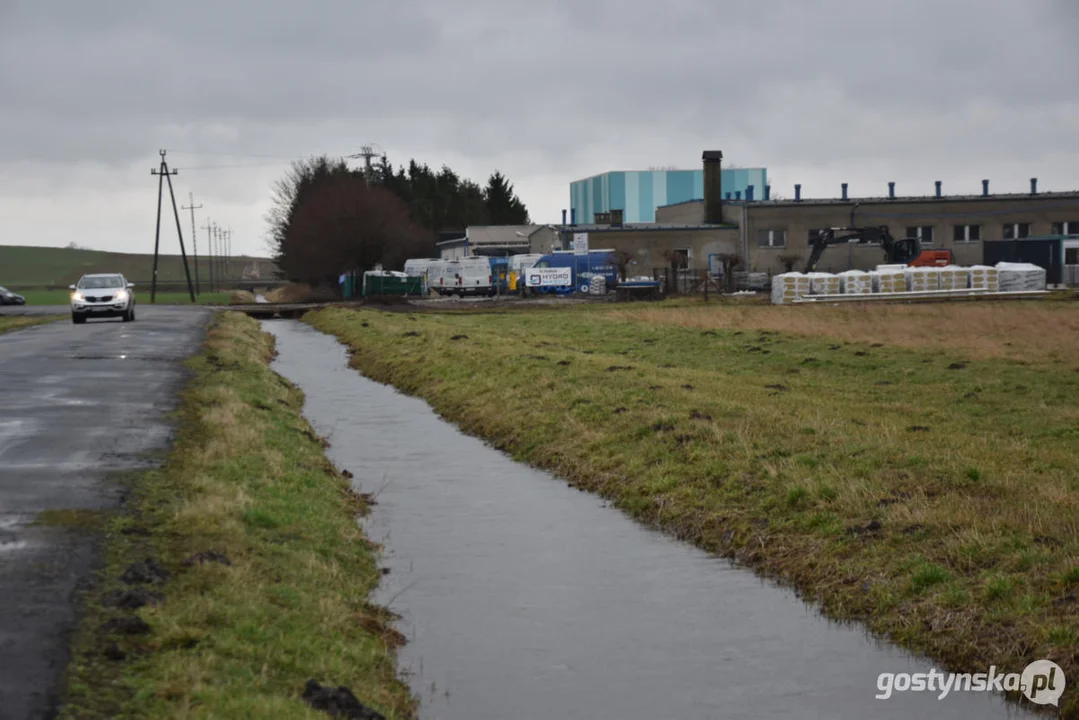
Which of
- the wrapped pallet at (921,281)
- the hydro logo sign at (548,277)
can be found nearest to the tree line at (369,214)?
the hydro logo sign at (548,277)

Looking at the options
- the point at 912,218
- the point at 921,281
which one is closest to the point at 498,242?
the point at 912,218

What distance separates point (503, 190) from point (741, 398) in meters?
146

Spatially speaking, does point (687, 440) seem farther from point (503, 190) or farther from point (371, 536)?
point (503, 190)

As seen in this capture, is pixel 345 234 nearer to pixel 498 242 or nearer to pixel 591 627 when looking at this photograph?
pixel 498 242

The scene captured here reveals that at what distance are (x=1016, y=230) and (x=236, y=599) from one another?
3660 inches

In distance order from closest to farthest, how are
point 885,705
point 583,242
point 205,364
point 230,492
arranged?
point 885,705
point 230,492
point 205,364
point 583,242

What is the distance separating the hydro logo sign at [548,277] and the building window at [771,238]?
15.9 meters

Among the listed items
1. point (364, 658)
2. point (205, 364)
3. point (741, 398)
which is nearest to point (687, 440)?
point (741, 398)

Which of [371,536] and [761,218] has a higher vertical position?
[761,218]

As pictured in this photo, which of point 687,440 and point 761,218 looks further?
point 761,218

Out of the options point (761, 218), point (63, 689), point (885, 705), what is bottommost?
point (885, 705)

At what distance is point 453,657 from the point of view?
1066 centimetres

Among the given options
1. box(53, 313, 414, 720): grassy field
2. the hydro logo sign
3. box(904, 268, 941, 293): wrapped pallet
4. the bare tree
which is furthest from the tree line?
box(53, 313, 414, 720): grassy field

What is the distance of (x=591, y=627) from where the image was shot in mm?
11617
